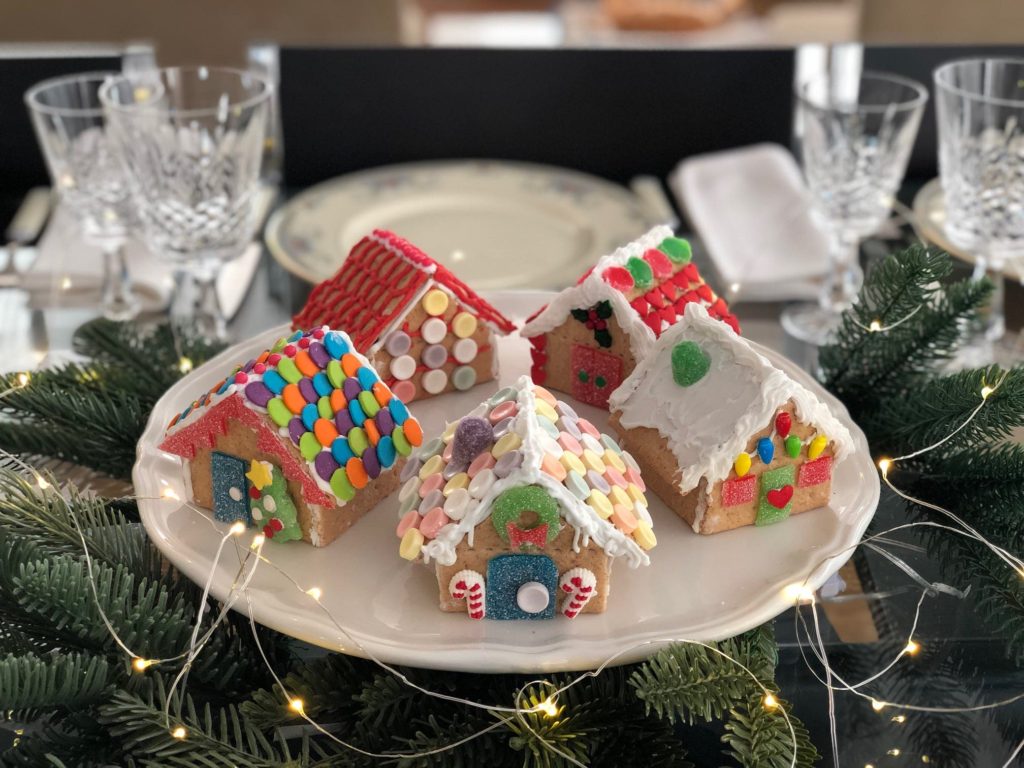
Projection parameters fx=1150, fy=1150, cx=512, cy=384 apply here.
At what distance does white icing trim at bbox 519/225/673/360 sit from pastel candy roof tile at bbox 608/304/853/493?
0.04m

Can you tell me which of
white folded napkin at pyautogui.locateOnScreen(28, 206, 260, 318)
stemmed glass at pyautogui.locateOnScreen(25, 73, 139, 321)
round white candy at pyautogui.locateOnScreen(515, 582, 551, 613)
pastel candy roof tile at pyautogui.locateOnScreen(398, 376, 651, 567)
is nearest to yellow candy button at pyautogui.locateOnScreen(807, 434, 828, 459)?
pastel candy roof tile at pyautogui.locateOnScreen(398, 376, 651, 567)

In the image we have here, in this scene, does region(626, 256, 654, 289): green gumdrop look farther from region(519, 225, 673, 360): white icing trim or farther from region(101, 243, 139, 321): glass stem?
region(101, 243, 139, 321): glass stem

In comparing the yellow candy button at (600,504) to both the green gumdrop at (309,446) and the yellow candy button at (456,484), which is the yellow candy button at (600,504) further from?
the green gumdrop at (309,446)

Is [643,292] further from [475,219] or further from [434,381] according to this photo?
[475,219]

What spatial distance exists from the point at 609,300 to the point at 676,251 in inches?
3.6

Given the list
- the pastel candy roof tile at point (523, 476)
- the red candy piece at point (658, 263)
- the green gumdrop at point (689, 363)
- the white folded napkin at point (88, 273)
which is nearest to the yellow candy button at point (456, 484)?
the pastel candy roof tile at point (523, 476)

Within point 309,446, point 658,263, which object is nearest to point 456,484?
point 309,446

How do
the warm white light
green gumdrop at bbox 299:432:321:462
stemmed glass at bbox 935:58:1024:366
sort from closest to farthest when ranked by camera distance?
the warm white light, green gumdrop at bbox 299:432:321:462, stemmed glass at bbox 935:58:1024:366

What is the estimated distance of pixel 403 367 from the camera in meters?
1.06

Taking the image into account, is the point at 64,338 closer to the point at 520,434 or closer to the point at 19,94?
the point at 19,94

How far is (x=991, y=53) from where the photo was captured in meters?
1.96

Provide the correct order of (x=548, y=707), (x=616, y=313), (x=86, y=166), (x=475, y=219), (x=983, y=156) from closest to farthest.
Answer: (x=548, y=707) < (x=616, y=313) < (x=983, y=156) < (x=86, y=166) < (x=475, y=219)

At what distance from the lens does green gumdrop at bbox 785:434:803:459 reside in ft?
2.96

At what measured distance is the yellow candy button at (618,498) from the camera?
827mm
